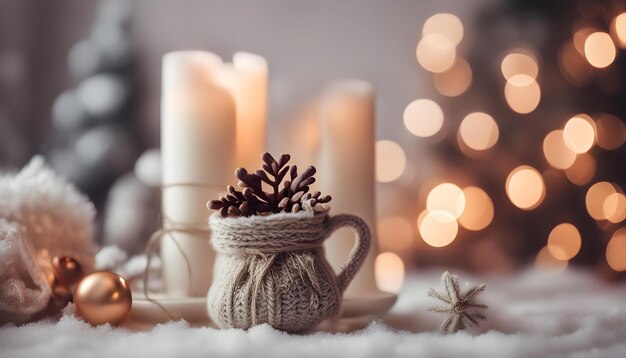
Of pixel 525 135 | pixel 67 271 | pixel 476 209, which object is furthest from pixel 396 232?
pixel 67 271

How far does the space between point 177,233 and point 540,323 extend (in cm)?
43

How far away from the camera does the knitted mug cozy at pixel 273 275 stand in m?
0.61

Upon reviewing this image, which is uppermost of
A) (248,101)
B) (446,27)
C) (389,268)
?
(446,27)

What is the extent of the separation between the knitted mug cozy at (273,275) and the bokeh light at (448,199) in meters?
1.21

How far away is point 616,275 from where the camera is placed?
1472mm

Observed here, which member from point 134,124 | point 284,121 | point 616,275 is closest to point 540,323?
point 284,121

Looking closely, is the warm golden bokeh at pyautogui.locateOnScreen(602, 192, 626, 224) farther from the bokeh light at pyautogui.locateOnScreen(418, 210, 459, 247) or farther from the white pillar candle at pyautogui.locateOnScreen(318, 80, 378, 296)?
the white pillar candle at pyautogui.locateOnScreen(318, 80, 378, 296)

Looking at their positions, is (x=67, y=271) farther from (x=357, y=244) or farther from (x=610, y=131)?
(x=610, y=131)

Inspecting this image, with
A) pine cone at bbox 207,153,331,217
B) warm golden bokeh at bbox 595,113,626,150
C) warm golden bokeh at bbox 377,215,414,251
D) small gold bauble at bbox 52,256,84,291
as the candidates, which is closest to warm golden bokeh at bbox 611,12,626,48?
warm golden bokeh at bbox 595,113,626,150

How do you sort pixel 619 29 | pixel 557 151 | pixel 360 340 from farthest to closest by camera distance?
pixel 557 151, pixel 619 29, pixel 360 340

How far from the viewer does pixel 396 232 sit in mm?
1864

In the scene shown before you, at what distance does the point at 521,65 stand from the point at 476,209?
0.41m

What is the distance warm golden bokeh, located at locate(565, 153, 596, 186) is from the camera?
1.66 metres

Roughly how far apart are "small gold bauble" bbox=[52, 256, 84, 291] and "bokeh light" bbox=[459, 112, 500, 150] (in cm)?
127
